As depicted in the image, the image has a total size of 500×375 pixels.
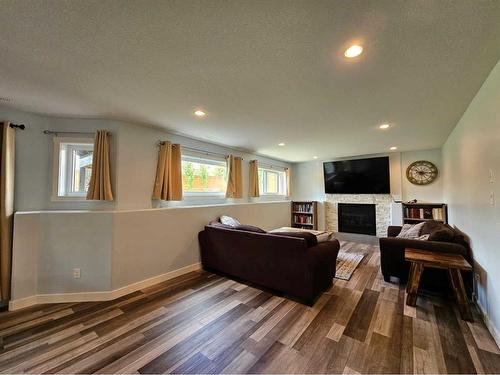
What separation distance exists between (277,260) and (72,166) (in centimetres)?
312

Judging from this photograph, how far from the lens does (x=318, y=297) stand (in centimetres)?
262

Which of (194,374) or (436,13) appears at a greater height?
(436,13)

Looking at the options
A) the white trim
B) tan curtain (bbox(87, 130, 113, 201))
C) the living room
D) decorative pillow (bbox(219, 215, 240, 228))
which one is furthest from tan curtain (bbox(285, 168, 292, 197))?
tan curtain (bbox(87, 130, 113, 201))

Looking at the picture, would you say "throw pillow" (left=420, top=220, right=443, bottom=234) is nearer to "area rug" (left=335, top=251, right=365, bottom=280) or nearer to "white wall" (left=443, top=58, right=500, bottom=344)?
"white wall" (left=443, top=58, right=500, bottom=344)

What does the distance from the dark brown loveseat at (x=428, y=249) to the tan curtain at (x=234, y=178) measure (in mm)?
2825

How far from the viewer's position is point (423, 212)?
4562 millimetres

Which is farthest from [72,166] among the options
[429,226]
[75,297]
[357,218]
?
[357,218]

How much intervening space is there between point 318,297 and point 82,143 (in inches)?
150

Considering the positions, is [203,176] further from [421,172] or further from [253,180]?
[421,172]

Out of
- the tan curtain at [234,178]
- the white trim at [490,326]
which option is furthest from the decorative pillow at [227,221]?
the white trim at [490,326]

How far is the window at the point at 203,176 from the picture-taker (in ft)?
12.7

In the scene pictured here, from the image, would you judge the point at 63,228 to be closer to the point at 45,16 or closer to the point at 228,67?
the point at 45,16

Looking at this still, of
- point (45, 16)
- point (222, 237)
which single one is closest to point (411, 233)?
point (222, 237)

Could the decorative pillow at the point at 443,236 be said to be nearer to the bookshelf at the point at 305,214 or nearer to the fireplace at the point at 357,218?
the fireplace at the point at 357,218
